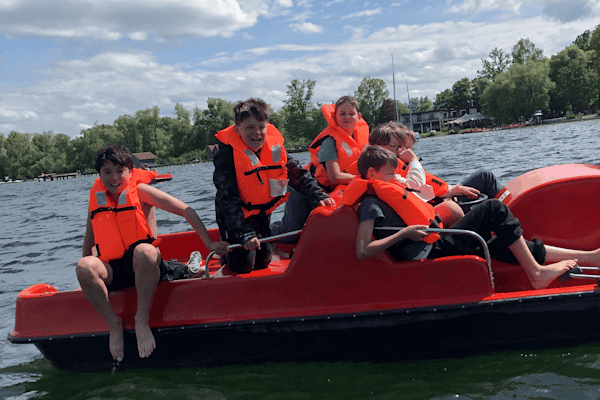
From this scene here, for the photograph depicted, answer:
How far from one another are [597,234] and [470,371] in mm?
1356

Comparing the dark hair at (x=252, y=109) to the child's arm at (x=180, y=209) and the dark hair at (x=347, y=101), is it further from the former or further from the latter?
the dark hair at (x=347, y=101)

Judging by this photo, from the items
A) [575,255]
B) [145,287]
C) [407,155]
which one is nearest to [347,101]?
[407,155]

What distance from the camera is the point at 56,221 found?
15.1 m

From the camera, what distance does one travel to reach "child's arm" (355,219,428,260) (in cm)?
316

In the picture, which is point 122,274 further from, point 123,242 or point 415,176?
point 415,176

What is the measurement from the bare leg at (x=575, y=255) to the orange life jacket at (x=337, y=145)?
1806 millimetres

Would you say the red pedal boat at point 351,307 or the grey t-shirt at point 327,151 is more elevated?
the grey t-shirt at point 327,151

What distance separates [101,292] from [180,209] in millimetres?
780

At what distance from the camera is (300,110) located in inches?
3182

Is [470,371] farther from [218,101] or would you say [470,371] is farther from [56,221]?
[218,101]

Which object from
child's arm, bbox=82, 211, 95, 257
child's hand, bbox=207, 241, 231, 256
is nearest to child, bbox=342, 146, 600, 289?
child's hand, bbox=207, 241, 231, 256

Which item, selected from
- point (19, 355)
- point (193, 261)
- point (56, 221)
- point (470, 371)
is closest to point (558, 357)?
point (470, 371)

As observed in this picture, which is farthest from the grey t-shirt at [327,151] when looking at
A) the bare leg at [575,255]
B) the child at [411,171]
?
the bare leg at [575,255]

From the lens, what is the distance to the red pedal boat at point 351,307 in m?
3.27
